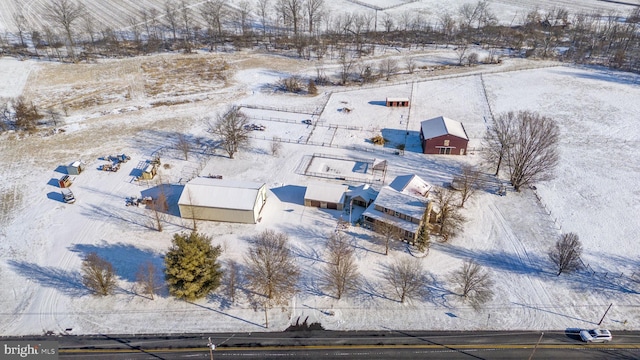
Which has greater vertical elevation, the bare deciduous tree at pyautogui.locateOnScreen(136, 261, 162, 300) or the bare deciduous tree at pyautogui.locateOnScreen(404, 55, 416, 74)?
the bare deciduous tree at pyautogui.locateOnScreen(404, 55, 416, 74)

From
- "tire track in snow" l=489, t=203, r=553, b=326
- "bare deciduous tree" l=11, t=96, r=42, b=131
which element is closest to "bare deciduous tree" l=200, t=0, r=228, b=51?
"bare deciduous tree" l=11, t=96, r=42, b=131

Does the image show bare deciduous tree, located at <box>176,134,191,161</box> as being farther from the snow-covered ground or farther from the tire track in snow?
the tire track in snow

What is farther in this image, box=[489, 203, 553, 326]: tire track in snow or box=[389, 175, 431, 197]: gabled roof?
box=[389, 175, 431, 197]: gabled roof

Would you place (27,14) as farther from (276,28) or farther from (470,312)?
(470,312)

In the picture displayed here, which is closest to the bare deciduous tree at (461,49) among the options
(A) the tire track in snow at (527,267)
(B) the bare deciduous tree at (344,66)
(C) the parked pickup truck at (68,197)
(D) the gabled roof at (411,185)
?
(B) the bare deciduous tree at (344,66)

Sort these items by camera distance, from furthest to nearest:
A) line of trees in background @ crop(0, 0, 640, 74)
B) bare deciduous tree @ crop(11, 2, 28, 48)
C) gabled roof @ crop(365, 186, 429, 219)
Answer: bare deciduous tree @ crop(11, 2, 28, 48) < line of trees in background @ crop(0, 0, 640, 74) < gabled roof @ crop(365, 186, 429, 219)

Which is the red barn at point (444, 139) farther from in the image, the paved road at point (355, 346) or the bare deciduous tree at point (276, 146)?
the paved road at point (355, 346)
